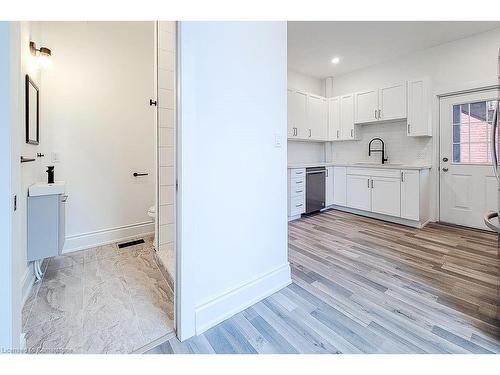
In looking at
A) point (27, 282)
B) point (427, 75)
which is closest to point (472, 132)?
point (427, 75)

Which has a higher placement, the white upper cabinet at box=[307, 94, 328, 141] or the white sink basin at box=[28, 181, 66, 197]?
the white upper cabinet at box=[307, 94, 328, 141]

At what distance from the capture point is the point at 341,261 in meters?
2.45

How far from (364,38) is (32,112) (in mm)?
4018

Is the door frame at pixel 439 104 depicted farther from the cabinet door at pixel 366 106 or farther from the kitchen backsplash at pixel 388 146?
the cabinet door at pixel 366 106

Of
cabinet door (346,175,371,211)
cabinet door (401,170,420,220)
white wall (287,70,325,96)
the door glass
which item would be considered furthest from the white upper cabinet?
the door glass

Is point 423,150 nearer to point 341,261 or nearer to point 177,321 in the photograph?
point 341,261

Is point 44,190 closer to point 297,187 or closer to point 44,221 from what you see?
point 44,221

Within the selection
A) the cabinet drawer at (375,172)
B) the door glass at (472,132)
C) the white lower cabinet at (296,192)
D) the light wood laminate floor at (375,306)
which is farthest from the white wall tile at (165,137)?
the door glass at (472,132)

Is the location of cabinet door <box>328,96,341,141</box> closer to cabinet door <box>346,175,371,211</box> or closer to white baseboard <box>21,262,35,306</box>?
cabinet door <box>346,175,371,211</box>

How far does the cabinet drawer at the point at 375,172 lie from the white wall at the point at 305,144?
89 cm

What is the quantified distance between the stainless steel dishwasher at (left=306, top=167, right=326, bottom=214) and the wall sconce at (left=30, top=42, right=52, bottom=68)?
357cm

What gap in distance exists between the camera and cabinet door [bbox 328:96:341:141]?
4.74 meters

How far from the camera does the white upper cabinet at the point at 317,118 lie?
4505 millimetres
